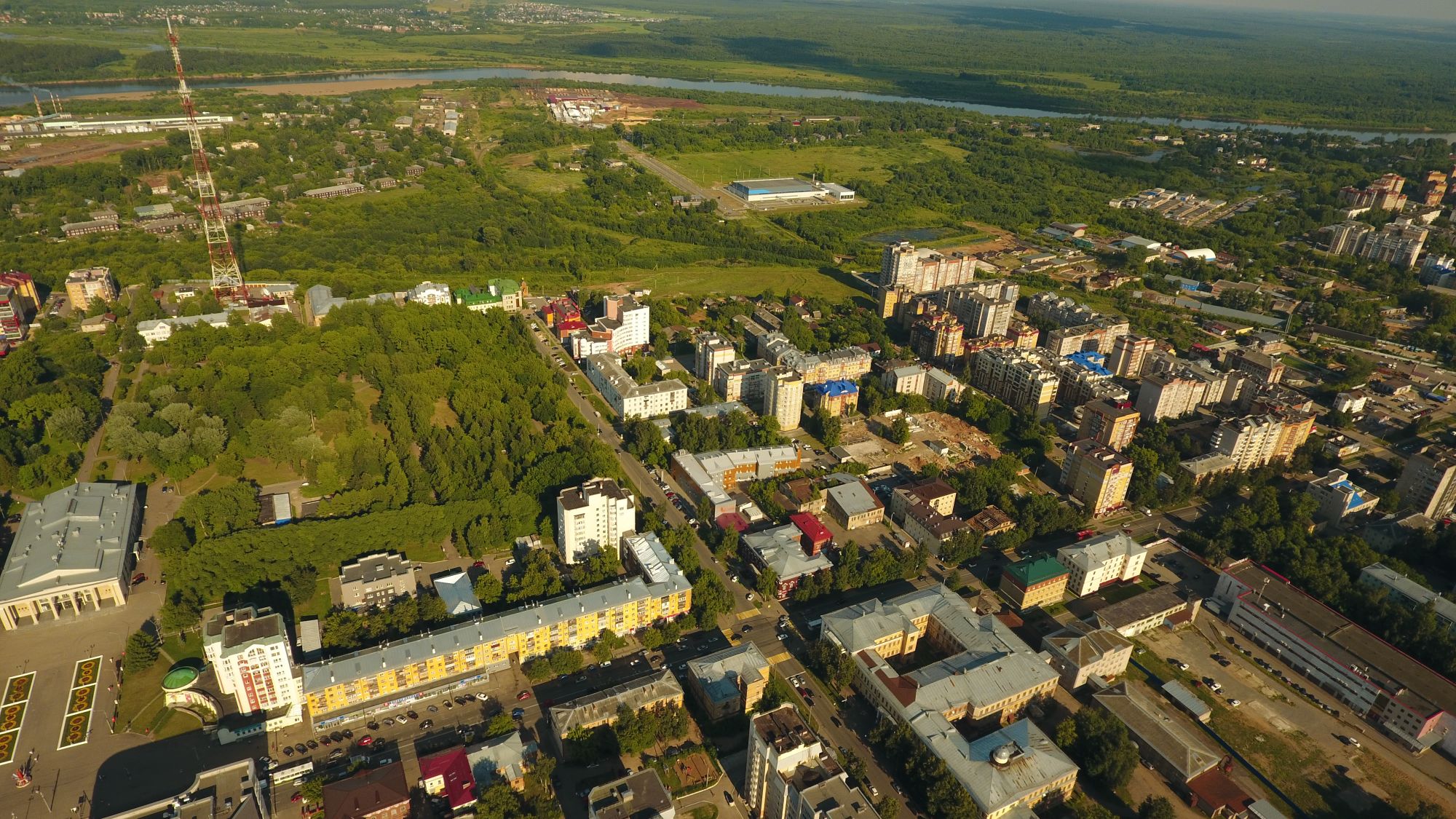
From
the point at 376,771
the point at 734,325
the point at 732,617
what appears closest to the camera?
the point at 376,771

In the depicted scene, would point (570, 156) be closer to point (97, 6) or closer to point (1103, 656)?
point (1103, 656)

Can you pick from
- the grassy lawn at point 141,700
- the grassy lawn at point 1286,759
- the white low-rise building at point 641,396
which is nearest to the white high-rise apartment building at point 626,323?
the white low-rise building at point 641,396

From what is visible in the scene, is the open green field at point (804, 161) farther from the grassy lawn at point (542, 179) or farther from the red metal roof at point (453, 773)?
the red metal roof at point (453, 773)

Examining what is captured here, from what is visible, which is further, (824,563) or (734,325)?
(734,325)

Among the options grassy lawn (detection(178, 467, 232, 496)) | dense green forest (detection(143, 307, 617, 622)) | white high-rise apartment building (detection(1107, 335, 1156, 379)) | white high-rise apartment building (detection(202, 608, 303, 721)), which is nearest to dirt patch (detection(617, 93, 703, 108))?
dense green forest (detection(143, 307, 617, 622))

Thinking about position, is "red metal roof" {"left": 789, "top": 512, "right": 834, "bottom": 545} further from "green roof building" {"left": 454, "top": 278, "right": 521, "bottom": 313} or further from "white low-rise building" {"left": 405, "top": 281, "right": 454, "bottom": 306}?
"white low-rise building" {"left": 405, "top": 281, "right": 454, "bottom": 306}

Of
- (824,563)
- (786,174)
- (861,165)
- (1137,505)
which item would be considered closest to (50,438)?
(824,563)

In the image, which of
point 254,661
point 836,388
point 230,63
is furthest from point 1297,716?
point 230,63
